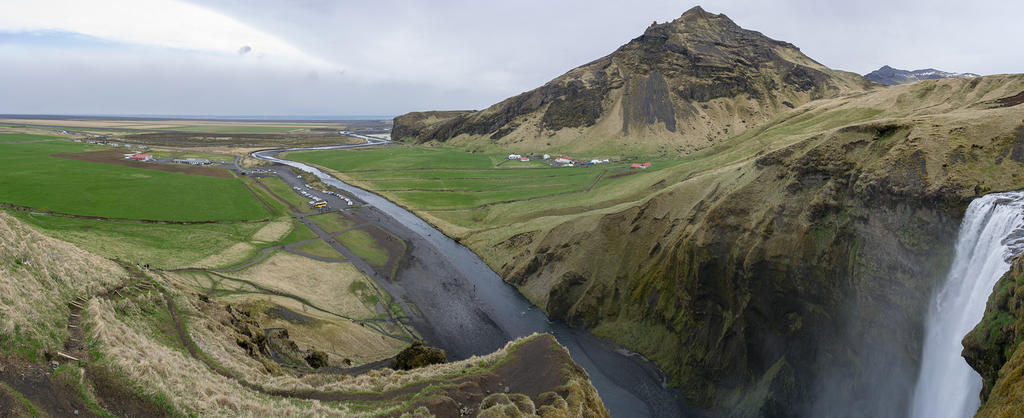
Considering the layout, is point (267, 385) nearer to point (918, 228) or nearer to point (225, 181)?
point (918, 228)

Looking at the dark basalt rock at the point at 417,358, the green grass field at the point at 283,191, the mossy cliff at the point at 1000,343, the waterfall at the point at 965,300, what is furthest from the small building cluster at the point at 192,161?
the mossy cliff at the point at 1000,343

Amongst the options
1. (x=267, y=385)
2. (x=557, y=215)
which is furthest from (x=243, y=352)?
(x=557, y=215)

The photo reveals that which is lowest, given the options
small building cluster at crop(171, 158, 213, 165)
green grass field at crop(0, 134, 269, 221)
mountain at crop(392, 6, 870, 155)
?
green grass field at crop(0, 134, 269, 221)

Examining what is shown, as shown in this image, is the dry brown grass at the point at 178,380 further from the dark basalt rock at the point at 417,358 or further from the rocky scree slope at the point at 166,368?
the dark basalt rock at the point at 417,358

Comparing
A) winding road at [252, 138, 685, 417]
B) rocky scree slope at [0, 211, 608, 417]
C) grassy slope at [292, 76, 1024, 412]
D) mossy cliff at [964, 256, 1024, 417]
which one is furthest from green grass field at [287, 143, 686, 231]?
mossy cliff at [964, 256, 1024, 417]

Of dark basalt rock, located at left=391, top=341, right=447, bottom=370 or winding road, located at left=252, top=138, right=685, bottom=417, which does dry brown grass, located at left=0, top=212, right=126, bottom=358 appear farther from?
winding road, located at left=252, top=138, right=685, bottom=417

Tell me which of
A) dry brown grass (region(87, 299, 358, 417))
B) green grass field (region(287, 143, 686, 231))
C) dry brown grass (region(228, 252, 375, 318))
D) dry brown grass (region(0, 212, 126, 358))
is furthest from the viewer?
green grass field (region(287, 143, 686, 231))
